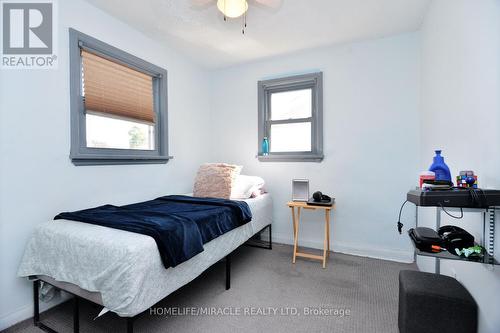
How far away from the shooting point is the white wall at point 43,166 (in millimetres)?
1726

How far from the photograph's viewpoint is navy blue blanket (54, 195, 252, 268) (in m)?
1.52

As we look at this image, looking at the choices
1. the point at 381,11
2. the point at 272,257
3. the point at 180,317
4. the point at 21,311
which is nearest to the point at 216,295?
the point at 180,317

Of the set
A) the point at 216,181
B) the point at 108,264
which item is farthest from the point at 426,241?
the point at 216,181

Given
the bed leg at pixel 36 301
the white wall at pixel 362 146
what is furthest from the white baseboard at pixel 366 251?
the bed leg at pixel 36 301

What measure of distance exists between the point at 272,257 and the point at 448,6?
287cm

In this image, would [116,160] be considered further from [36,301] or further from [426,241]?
[426,241]

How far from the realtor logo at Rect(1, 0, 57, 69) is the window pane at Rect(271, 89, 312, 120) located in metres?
2.56

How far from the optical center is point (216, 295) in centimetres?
215

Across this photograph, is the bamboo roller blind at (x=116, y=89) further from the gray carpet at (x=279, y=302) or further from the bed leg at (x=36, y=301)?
the gray carpet at (x=279, y=302)

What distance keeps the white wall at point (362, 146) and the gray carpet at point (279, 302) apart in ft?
1.40

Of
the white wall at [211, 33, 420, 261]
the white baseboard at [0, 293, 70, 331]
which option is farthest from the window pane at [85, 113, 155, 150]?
the white wall at [211, 33, 420, 261]

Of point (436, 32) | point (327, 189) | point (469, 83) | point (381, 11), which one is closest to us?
point (469, 83)

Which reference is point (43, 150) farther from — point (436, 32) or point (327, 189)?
point (436, 32)

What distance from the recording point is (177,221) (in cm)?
173
